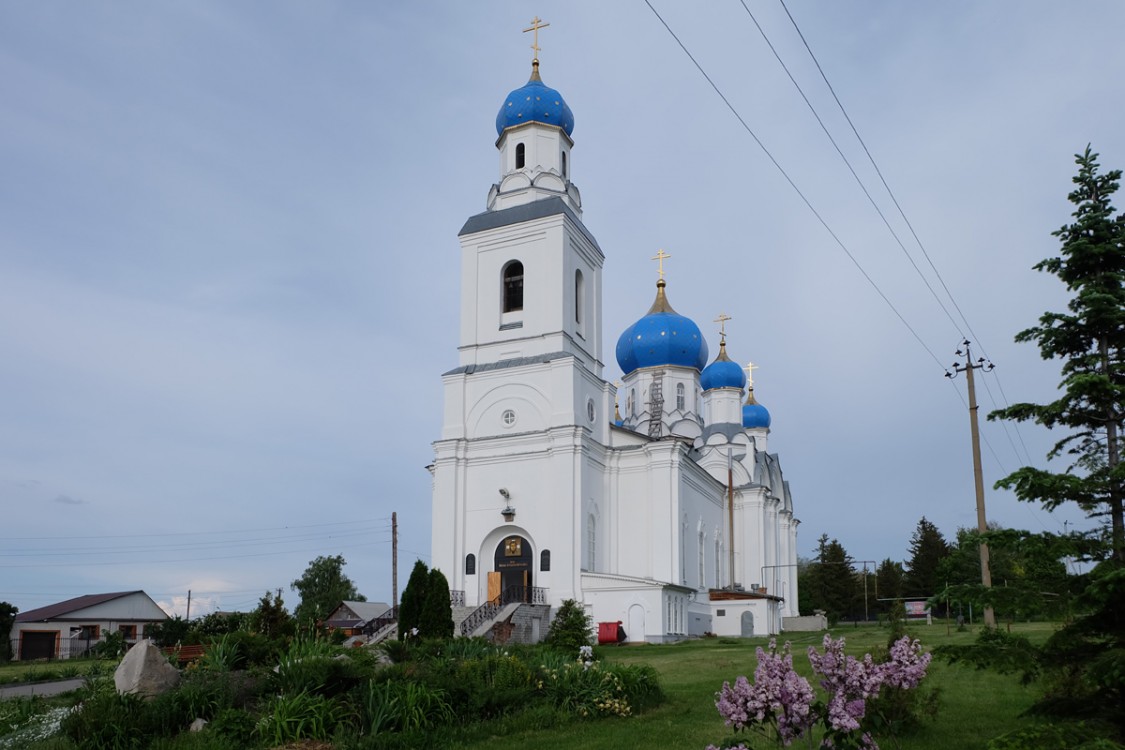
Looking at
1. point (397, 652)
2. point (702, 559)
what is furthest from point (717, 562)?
point (397, 652)

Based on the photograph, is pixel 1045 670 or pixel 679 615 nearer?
pixel 1045 670

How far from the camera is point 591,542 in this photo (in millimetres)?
32688

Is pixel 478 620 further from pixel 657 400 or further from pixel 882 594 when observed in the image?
pixel 882 594

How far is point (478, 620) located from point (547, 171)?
1674 cm

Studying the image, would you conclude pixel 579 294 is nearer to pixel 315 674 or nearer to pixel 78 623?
pixel 315 674

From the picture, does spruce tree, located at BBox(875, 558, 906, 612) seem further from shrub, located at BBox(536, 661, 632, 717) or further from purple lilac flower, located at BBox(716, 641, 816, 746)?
purple lilac flower, located at BBox(716, 641, 816, 746)

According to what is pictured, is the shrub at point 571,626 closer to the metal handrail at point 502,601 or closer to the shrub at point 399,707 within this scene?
the metal handrail at point 502,601

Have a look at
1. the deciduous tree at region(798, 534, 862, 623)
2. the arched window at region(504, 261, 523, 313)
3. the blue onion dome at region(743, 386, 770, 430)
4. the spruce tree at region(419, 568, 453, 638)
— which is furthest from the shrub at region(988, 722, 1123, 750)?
the deciduous tree at region(798, 534, 862, 623)

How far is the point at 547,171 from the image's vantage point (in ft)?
119

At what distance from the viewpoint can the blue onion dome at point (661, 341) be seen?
47.2 metres

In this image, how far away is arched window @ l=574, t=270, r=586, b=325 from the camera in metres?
35.6

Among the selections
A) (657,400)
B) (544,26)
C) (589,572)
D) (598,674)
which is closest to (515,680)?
(598,674)

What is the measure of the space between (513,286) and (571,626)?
12.5m

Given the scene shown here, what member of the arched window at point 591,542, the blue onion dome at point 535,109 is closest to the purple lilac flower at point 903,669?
the arched window at point 591,542
